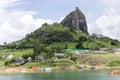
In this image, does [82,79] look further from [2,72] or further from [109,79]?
[2,72]

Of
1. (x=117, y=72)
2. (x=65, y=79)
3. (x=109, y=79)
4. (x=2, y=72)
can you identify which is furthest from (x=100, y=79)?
(x=2, y=72)

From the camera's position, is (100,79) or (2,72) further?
(2,72)

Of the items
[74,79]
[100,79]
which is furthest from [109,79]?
[74,79]

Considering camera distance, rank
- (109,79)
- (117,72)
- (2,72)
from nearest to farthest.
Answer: (109,79), (117,72), (2,72)

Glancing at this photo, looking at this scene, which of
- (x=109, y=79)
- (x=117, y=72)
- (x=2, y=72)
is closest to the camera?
(x=109, y=79)

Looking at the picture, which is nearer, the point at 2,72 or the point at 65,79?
the point at 65,79

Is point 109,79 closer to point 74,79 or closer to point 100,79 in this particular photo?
point 100,79

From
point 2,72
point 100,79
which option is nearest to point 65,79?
point 100,79
